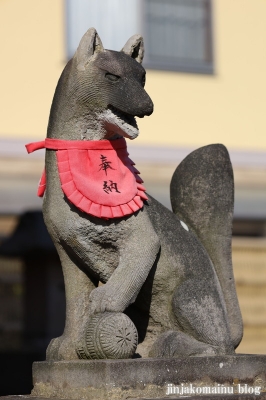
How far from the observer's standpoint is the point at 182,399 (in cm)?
287

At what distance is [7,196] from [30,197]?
0.64 feet

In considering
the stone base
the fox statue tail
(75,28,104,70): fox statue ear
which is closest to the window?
the fox statue tail

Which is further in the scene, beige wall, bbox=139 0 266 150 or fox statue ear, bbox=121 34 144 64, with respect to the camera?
beige wall, bbox=139 0 266 150

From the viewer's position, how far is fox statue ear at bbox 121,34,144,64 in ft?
10.7

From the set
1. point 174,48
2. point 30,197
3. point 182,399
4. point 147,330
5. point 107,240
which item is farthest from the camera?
point 174,48

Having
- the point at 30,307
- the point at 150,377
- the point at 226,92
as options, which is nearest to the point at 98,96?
the point at 150,377

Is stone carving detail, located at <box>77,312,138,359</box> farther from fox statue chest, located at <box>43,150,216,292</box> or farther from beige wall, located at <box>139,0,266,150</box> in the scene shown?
beige wall, located at <box>139,0,266,150</box>

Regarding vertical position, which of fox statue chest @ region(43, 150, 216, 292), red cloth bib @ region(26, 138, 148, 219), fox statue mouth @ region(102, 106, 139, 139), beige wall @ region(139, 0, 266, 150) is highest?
beige wall @ region(139, 0, 266, 150)

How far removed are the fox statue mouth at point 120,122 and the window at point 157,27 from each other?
15.5 feet

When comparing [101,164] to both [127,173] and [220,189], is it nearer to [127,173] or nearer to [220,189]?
[127,173]

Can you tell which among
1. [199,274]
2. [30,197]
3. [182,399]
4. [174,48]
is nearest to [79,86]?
[199,274]

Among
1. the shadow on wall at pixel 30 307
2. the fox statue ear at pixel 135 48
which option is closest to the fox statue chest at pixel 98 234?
the fox statue ear at pixel 135 48

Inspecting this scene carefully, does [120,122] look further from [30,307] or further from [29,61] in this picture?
[29,61]

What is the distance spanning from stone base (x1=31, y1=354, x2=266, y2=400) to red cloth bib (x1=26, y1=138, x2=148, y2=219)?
0.53 m
